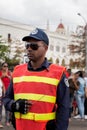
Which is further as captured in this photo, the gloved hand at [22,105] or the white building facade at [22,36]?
the white building facade at [22,36]

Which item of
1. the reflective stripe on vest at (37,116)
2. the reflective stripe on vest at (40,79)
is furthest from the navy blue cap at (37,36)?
the reflective stripe on vest at (37,116)

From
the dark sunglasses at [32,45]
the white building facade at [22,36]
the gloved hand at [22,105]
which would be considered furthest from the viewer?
the white building facade at [22,36]

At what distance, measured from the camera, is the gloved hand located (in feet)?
14.6

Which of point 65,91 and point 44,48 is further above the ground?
point 44,48

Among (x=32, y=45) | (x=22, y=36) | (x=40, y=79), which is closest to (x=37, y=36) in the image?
(x=32, y=45)

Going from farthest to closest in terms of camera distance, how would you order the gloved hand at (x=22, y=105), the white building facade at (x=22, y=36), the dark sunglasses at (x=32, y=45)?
1. the white building facade at (x=22, y=36)
2. the dark sunglasses at (x=32, y=45)
3. the gloved hand at (x=22, y=105)

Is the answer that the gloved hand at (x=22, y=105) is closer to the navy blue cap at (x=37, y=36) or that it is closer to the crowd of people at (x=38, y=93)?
the crowd of people at (x=38, y=93)

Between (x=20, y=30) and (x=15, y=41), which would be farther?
(x=20, y=30)

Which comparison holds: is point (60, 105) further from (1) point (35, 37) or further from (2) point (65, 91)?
(1) point (35, 37)

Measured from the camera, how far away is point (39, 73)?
15.1 ft

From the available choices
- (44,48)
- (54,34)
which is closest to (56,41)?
(54,34)

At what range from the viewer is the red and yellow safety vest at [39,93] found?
450 cm

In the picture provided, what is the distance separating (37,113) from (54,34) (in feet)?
343

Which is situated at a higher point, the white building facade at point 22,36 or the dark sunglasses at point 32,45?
the dark sunglasses at point 32,45
